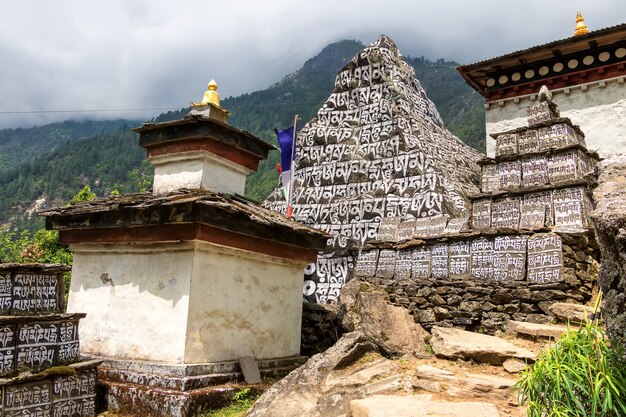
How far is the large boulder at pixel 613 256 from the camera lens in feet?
9.36

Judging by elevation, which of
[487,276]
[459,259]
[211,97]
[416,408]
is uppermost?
[211,97]

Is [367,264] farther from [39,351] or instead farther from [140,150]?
[140,150]

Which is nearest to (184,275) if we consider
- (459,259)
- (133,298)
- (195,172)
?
(133,298)

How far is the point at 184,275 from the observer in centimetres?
705

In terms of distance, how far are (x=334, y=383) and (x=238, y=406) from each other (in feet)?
5.21

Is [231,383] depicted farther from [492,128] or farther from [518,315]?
[492,128]

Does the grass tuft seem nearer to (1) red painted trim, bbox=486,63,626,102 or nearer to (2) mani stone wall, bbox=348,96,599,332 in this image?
(2) mani stone wall, bbox=348,96,599,332

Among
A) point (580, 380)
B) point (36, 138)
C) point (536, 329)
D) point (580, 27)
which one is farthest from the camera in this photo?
point (36, 138)

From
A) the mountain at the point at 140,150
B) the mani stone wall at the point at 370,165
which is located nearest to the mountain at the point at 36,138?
the mountain at the point at 140,150

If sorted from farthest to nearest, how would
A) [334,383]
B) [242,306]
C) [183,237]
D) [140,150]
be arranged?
[140,150], [242,306], [183,237], [334,383]

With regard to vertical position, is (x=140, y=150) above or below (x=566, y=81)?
above

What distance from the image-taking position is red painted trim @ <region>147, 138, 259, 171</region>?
8.68m

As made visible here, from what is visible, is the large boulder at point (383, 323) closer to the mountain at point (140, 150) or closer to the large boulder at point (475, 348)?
the large boulder at point (475, 348)

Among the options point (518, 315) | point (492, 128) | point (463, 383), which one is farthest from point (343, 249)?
point (463, 383)
